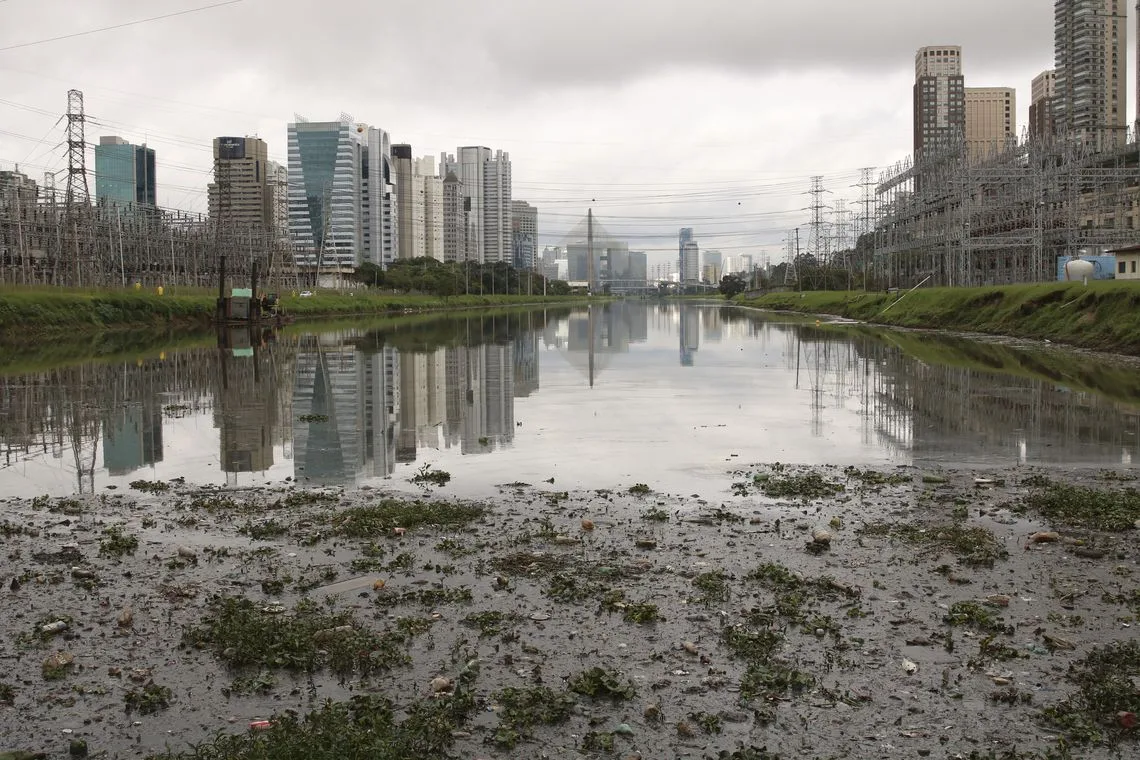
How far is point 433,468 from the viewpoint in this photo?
14.6 metres

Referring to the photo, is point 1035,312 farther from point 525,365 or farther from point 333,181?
point 333,181

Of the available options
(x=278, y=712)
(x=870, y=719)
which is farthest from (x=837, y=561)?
(x=278, y=712)

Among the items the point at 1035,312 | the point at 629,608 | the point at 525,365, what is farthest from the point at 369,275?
the point at 629,608

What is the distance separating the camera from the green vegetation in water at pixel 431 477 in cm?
1345

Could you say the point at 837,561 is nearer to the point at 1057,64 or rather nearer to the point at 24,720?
the point at 24,720

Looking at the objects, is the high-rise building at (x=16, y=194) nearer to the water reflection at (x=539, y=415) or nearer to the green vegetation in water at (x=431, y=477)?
the water reflection at (x=539, y=415)

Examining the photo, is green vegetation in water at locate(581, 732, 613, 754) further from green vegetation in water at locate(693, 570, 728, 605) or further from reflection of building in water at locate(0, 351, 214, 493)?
reflection of building in water at locate(0, 351, 214, 493)

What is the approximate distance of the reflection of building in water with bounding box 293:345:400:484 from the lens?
1480 centimetres

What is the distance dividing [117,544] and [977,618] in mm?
8164

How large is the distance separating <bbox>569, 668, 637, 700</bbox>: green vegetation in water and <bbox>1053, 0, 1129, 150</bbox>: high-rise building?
166 metres

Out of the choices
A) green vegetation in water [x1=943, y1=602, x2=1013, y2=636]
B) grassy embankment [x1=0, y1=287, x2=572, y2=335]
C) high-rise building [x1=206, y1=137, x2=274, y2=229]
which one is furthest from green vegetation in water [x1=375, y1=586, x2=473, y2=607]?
high-rise building [x1=206, y1=137, x2=274, y2=229]

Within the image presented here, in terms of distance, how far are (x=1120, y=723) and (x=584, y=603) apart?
394 cm

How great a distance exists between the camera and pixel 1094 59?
152875mm

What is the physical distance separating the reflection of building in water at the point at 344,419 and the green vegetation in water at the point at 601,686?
305 inches
